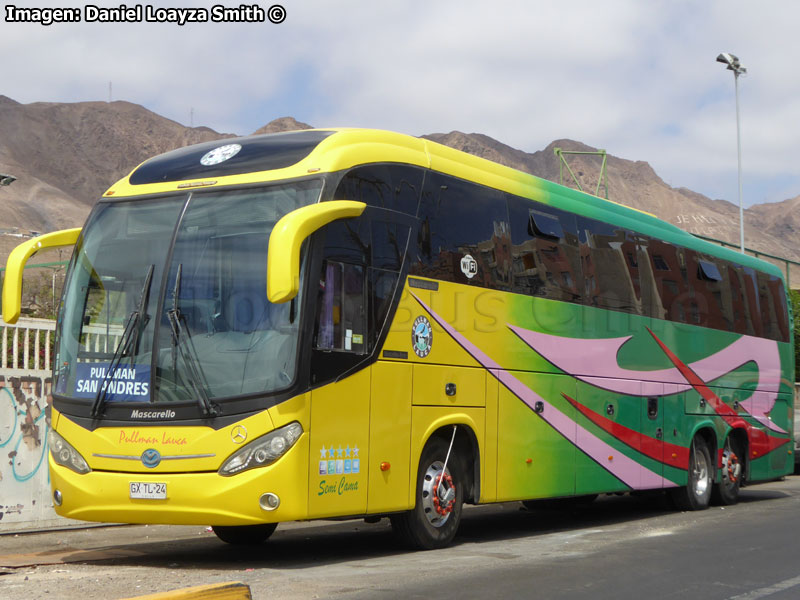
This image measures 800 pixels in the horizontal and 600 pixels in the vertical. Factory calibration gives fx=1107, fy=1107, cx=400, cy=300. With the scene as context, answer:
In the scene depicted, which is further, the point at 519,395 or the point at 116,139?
the point at 116,139

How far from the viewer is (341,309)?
958 centimetres

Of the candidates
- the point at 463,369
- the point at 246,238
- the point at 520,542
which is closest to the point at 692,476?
the point at 520,542

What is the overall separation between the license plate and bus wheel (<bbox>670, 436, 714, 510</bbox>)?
9.38 meters

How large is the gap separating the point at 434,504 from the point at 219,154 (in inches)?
154

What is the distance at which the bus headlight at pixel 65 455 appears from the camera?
9.55 meters

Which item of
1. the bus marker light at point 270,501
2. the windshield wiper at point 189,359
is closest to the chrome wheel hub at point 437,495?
the bus marker light at point 270,501

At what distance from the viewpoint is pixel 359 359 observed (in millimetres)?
9703

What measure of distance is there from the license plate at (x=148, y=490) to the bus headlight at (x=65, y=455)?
1.87 feet

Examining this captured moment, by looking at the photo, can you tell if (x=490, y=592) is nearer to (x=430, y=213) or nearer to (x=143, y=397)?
(x=143, y=397)

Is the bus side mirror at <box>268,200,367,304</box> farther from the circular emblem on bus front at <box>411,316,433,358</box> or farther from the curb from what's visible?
the curb

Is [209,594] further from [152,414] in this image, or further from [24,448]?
[24,448]

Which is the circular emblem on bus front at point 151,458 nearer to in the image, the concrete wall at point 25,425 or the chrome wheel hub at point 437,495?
the chrome wheel hub at point 437,495

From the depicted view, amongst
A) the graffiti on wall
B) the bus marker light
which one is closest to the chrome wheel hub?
the bus marker light

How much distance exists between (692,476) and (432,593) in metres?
9.22
